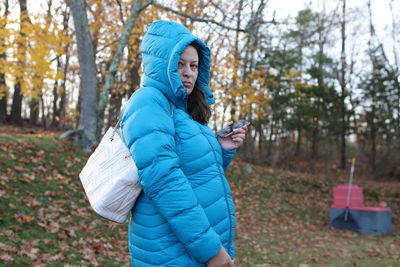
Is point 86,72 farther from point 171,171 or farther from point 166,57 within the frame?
point 171,171

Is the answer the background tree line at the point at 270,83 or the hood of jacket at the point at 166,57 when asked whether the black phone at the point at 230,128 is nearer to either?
the hood of jacket at the point at 166,57

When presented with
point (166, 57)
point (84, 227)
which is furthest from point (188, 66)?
point (84, 227)

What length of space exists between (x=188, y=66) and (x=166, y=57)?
159 mm

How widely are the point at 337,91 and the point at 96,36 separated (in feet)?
48.3

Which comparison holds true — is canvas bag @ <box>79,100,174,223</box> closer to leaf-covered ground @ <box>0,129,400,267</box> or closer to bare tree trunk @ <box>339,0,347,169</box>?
leaf-covered ground @ <box>0,129,400,267</box>

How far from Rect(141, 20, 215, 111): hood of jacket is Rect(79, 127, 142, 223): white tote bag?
1.08ft

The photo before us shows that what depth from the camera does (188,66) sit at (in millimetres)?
1911

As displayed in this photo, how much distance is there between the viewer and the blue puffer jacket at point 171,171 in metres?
1.60

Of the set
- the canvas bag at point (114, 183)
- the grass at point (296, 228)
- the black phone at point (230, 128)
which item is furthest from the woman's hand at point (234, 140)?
the grass at point (296, 228)

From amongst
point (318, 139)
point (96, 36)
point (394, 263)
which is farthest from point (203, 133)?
point (318, 139)

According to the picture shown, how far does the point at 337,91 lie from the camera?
74.9ft

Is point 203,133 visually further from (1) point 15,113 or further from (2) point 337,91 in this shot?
(2) point 337,91

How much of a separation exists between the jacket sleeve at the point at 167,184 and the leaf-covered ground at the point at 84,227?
10.9 ft

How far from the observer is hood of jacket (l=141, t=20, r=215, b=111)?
70.2 inches
